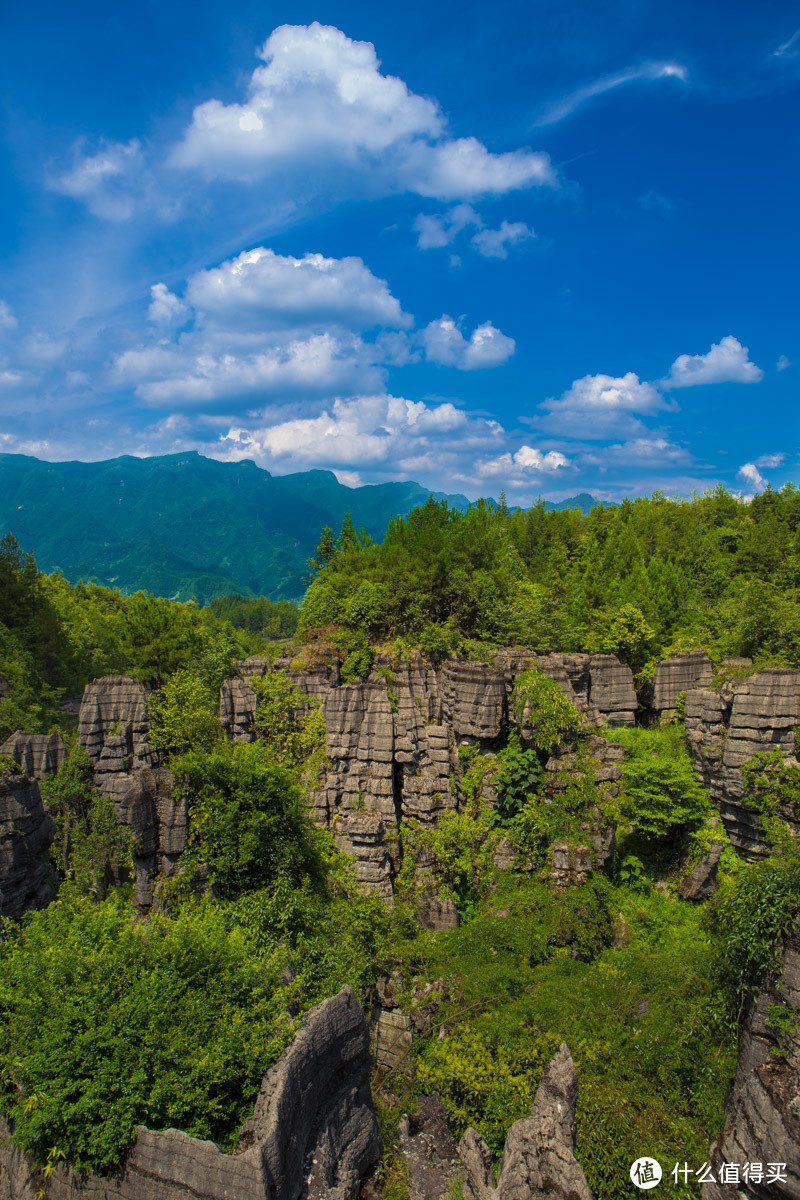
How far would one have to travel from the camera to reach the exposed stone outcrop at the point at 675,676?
26438 mm

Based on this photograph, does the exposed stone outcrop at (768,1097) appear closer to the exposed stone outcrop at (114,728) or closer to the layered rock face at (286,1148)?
the layered rock face at (286,1148)

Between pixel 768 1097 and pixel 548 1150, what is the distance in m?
3.40

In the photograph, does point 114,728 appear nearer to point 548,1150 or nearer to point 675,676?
point 548,1150

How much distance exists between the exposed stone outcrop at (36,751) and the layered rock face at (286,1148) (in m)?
16.5

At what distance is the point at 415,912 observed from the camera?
67.1 feet

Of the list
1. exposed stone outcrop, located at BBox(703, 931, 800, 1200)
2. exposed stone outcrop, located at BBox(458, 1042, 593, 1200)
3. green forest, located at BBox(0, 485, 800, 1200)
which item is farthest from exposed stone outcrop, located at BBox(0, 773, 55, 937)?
exposed stone outcrop, located at BBox(703, 931, 800, 1200)

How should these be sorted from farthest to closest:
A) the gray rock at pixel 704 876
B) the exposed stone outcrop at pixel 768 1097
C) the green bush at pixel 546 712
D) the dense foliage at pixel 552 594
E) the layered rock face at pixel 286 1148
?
the dense foliage at pixel 552 594, the green bush at pixel 546 712, the gray rock at pixel 704 876, the exposed stone outcrop at pixel 768 1097, the layered rock face at pixel 286 1148

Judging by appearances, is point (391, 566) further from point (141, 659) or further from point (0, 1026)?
point (0, 1026)

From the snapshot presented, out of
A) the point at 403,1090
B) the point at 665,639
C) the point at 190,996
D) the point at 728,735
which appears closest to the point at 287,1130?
the point at 190,996

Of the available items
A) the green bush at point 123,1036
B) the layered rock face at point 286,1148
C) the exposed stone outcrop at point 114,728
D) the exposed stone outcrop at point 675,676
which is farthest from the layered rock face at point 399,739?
the green bush at point 123,1036

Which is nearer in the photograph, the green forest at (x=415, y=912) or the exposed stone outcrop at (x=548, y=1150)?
the exposed stone outcrop at (x=548, y=1150)

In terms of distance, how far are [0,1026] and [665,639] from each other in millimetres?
33542

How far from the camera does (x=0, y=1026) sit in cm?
898

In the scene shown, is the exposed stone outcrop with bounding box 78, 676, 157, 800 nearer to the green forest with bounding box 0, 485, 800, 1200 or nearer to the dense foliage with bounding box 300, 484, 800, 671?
the green forest with bounding box 0, 485, 800, 1200
